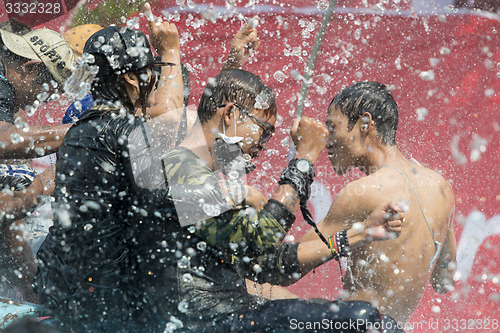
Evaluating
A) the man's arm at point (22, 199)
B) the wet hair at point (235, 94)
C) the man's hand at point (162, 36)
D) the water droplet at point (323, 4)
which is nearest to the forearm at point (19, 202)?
the man's arm at point (22, 199)

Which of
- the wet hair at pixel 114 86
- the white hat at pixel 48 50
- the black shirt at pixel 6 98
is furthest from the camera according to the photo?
the white hat at pixel 48 50

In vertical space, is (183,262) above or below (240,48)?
below

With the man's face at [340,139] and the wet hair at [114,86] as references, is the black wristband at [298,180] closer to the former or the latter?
the man's face at [340,139]

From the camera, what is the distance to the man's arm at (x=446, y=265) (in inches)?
129

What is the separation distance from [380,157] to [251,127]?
0.88 metres

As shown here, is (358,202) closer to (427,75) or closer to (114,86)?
(114,86)

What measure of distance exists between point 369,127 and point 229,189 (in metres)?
1.13

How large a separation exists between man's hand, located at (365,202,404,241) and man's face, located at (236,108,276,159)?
67cm

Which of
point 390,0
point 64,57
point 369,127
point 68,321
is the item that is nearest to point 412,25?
point 390,0

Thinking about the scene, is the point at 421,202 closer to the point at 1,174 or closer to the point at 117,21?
the point at 1,174

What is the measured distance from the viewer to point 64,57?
3975 mm

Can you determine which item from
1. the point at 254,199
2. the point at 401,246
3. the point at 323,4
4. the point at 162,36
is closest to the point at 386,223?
the point at 401,246

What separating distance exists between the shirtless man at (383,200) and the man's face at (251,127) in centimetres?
59

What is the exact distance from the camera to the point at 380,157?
3.05 metres
